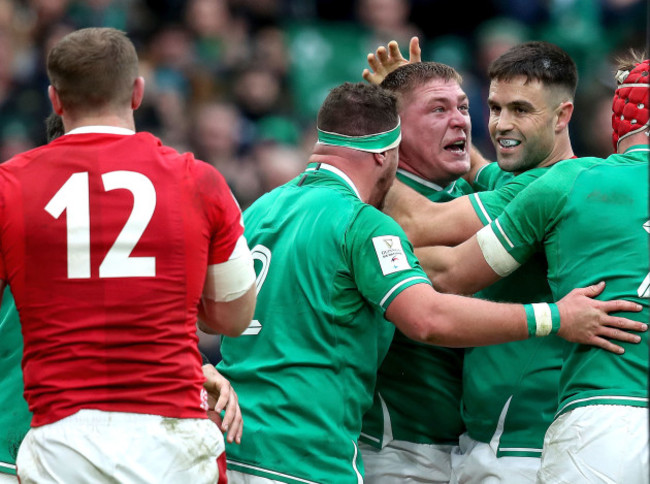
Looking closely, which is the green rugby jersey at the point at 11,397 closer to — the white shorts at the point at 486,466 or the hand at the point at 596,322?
the white shorts at the point at 486,466

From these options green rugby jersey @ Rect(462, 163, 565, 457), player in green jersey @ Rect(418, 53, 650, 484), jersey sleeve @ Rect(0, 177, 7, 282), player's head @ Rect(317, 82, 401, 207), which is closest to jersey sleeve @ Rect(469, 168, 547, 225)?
green rugby jersey @ Rect(462, 163, 565, 457)

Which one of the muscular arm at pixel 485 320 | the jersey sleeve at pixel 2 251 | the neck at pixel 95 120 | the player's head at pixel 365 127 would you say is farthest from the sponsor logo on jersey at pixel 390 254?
the jersey sleeve at pixel 2 251

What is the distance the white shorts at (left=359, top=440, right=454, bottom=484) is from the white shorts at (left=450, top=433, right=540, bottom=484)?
0.10 meters

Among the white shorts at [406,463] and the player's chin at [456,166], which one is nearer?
the white shorts at [406,463]

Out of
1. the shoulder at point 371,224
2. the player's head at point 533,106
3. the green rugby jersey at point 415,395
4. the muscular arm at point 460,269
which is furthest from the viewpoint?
the green rugby jersey at point 415,395

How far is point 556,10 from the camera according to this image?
448 inches

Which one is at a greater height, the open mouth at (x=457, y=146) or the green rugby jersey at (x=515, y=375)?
the open mouth at (x=457, y=146)

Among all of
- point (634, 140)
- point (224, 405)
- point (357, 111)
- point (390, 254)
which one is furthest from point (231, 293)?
point (634, 140)

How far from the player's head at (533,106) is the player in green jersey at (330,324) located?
796mm

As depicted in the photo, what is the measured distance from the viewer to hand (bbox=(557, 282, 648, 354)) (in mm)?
3783

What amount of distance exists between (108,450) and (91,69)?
4.30 ft

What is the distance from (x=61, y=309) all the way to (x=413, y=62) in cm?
288

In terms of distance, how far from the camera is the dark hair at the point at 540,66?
4.76m

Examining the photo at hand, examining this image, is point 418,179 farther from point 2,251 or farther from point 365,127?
point 2,251
